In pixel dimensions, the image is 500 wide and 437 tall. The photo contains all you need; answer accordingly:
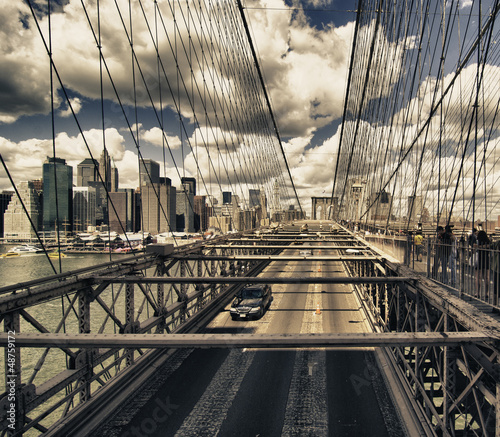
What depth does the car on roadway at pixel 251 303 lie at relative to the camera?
1892 centimetres

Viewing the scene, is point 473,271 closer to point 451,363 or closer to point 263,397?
point 451,363

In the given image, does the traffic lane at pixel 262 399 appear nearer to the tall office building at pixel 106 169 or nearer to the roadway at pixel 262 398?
the roadway at pixel 262 398

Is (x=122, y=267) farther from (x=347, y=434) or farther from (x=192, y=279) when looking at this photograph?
(x=347, y=434)

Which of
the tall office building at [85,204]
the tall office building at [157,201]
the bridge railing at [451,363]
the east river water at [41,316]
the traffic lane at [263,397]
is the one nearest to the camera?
the bridge railing at [451,363]

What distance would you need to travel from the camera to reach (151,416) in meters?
8.76

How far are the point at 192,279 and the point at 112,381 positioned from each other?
3.67m

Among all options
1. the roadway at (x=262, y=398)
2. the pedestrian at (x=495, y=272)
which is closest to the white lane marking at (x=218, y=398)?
the roadway at (x=262, y=398)

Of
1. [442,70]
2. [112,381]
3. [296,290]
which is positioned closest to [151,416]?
[112,381]

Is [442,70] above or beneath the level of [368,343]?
above

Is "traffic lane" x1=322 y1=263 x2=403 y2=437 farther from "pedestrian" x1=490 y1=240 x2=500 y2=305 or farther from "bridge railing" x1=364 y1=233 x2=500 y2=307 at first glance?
"pedestrian" x1=490 y1=240 x2=500 y2=305
